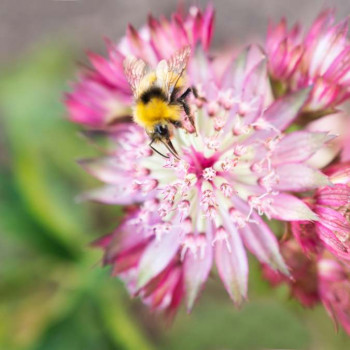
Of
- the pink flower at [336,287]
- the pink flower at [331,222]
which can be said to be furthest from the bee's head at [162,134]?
the pink flower at [336,287]

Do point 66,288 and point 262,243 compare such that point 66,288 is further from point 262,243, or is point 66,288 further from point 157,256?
point 262,243

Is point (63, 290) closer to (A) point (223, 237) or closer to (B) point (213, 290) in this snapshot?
(B) point (213, 290)

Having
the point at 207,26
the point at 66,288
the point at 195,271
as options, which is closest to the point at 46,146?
the point at 66,288

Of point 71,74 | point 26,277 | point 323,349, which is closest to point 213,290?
point 323,349

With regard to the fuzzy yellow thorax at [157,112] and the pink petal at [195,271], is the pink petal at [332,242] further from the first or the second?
the fuzzy yellow thorax at [157,112]

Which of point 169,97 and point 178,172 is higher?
point 169,97

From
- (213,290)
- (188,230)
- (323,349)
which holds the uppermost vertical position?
(188,230)
